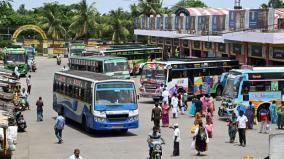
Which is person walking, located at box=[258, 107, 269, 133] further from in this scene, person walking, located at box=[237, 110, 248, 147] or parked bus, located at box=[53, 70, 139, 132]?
parked bus, located at box=[53, 70, 139, 132]

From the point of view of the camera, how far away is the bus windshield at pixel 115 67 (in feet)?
146

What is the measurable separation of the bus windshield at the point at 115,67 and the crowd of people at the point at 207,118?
25.1ft

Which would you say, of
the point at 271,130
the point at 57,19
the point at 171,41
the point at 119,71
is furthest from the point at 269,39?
the point at 57,19

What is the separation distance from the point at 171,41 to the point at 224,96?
40958mm

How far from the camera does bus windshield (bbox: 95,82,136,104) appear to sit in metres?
25.1

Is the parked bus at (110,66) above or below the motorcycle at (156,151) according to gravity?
above

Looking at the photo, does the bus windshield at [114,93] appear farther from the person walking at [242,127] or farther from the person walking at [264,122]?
the person walking at [264,122]

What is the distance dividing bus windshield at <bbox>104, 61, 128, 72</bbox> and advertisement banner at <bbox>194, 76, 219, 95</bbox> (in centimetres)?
694

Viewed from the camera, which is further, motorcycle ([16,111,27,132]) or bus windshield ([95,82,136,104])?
motorcycle ([16,111,27,132])

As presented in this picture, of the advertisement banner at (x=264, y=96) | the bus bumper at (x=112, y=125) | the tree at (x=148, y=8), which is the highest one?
the tree at (x=148, y=8)

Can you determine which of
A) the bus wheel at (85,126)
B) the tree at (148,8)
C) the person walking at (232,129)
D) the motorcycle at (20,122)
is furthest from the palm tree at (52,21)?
the person walking at (232,129)

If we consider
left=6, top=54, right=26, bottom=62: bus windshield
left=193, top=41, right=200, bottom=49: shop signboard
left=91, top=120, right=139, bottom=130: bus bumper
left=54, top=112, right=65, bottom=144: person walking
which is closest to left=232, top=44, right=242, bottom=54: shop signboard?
left=193, top=41, right=200, bottom=49: shop signboard

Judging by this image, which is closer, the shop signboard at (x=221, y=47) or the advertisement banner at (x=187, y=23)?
the shop signboard at (x=221, y=47)

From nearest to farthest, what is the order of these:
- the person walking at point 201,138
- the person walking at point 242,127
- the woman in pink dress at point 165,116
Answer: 1. the person walking at point 201,138
2. the person walking at point 242,127
3. the woman in pink dress at point 165,116
